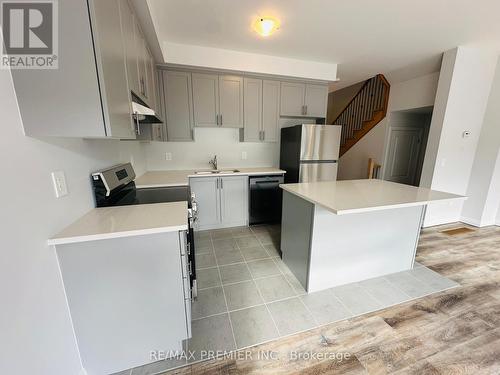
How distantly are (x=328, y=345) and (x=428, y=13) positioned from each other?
10.5ft

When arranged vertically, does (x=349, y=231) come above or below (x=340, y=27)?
below

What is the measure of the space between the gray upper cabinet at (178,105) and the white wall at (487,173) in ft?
15.0

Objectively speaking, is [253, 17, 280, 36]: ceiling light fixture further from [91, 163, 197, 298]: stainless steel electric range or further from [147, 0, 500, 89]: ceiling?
[91, 163, 197, 298]: stainless steel electric range

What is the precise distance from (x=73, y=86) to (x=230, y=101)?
2.51 metres

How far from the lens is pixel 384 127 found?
4328 mm

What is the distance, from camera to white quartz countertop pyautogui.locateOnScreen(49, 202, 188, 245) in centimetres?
105

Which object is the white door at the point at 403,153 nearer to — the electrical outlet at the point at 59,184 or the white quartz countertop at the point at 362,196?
the white quartz countertop at the point at 362,196

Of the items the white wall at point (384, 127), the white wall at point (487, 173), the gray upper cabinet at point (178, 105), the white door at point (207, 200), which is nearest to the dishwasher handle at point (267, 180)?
the white door at point (207, 200)

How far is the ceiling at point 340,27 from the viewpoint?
1979 mm

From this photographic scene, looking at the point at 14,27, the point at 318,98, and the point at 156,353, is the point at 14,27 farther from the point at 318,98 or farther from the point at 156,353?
the point at 318,98

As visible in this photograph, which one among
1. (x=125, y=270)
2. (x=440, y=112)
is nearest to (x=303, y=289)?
(x=125, y=270)

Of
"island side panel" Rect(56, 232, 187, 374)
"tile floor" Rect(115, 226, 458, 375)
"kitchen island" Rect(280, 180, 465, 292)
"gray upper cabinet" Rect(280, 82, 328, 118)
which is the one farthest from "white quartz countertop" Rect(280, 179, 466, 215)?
"gray upper cabinet" Rect(280, 82, 328, 118)

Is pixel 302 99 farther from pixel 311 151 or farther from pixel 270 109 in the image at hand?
pixel 311 151

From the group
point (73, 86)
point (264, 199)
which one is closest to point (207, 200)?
point (264, 199)
